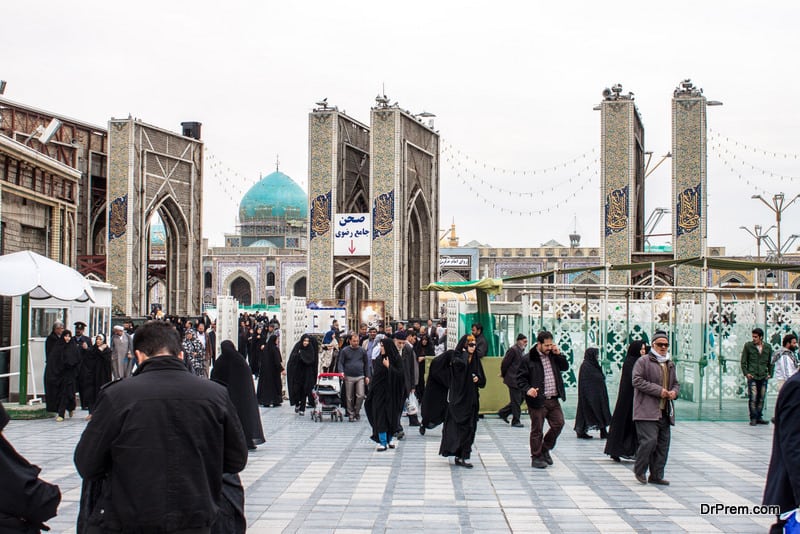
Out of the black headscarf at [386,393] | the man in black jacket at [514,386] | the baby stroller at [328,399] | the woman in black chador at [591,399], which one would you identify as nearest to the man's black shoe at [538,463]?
the black headscarf at [386,393]

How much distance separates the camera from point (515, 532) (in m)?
5.89

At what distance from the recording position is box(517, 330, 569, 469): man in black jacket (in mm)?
8500

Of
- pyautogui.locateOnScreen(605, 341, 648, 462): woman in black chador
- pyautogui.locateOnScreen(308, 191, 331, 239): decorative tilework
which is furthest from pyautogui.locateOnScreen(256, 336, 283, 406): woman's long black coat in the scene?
pyautogui.locateOnScreen(308, 191, 331, 239): decorative tilework

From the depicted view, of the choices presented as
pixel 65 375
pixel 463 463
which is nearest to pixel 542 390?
pixel 463 463

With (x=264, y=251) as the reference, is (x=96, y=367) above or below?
below

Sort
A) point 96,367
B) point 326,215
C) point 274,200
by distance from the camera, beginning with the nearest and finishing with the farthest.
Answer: point 96,367 < point 326,215 < point 274,200

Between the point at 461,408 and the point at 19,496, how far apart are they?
5.66 metres

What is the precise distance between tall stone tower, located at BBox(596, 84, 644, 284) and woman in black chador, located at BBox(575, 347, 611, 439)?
56.5 feet

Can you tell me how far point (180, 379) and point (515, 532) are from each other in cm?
322

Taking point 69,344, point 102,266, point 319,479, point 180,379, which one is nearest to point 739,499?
point 319,479

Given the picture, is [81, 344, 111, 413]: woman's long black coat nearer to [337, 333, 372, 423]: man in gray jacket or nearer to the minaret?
[337, 333, 372, 423]: man in gray jacket

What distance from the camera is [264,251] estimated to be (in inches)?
2055

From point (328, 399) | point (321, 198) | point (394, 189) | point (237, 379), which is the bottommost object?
point (328, 399)

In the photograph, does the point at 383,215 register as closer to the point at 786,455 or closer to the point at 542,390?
the point at 542,390
